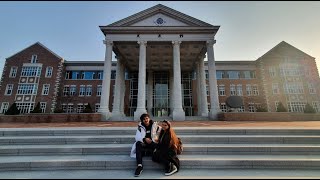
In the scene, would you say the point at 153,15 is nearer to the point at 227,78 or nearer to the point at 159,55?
the point at 159,55

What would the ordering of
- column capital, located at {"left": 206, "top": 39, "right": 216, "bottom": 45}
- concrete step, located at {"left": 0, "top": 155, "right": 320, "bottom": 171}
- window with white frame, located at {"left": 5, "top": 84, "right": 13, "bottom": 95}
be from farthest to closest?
window with white frame, located at {"left": 5, "top": 84, "right": 13, "bottom": 95}
column capital, located at {"left": 206, "top": 39, "right": 216, "bottom": 45}
concrete step, located at {"left": 0, "top": 155, "right": 320, "bottom": 171}

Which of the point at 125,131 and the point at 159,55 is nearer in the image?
the point at 125,131

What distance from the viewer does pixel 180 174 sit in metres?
4.77

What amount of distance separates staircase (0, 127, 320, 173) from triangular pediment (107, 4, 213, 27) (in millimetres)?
15671

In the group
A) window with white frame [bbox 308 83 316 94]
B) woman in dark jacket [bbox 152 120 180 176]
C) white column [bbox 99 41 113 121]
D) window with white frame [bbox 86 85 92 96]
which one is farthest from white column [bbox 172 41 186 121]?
window with white frame [bbox 308 83 316 94]

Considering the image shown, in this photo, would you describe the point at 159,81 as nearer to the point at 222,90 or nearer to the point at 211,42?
the point at 211,42

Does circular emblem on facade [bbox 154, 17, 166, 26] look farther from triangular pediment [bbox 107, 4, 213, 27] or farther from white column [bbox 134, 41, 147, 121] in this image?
white column [bbox 134, 41, 147, 121]

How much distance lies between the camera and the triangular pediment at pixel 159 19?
2081cm

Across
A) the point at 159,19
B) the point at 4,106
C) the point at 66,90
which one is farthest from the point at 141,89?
the point at 4,106

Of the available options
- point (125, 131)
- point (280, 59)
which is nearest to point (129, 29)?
point (125, 131)

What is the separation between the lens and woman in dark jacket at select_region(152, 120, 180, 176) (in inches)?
194

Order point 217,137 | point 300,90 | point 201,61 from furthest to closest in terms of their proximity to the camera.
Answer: point 300,90 < point 201,61 < point 217,137

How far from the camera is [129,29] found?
20.4 m

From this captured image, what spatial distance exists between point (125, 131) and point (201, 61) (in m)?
19.6
